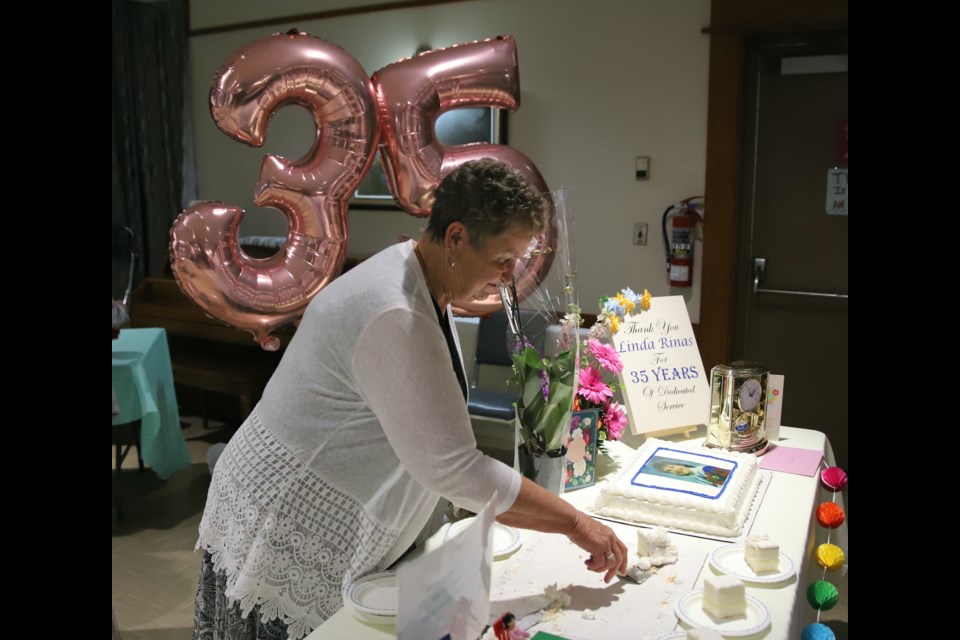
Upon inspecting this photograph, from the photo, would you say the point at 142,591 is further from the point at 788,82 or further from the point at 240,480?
the point at 788,82

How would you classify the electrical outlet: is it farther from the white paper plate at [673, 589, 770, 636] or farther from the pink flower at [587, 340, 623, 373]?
the white paper plate at [673, 589, 770, 636]

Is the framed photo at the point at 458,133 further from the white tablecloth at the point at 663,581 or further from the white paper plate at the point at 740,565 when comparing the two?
the white paper plate at the point at 740,565

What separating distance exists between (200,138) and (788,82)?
4.14 metres

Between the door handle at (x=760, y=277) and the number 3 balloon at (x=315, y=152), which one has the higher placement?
the number 3 balloon at (x=315, y=152)

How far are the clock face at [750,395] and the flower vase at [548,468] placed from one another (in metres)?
0.54

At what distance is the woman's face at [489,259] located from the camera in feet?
4.25

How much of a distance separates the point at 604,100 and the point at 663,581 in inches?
140

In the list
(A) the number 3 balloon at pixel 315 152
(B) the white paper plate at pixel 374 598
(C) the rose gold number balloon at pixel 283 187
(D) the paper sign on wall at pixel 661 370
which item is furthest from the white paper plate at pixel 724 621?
(C) the rose gold number balloon at pixel 283 187

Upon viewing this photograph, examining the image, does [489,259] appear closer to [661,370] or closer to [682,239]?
[661,370]

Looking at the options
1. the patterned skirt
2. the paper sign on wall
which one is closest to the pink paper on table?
the paper sign on wall

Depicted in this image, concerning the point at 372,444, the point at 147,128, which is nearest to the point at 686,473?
the point at 372,444

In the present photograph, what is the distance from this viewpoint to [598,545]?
1.33 metres

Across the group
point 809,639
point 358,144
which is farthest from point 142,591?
point 809,639

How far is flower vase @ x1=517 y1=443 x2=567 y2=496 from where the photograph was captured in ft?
5.67
